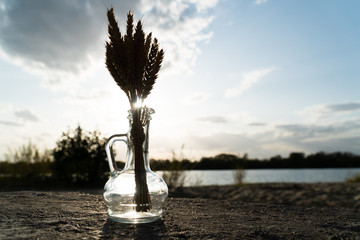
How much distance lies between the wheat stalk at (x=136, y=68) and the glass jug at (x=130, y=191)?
44 millimetres

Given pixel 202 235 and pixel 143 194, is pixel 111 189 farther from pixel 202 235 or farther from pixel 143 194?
pixel 202 235

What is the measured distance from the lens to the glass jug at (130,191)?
2.22 m

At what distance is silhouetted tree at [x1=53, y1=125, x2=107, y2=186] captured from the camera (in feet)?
26.6

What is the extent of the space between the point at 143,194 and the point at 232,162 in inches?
351

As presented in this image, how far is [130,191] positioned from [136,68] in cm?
86

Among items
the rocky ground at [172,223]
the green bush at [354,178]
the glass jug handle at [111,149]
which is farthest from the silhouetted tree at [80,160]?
the green bush at [354,178]

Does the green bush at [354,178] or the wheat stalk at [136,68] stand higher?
the wheat stalk at [136,68]

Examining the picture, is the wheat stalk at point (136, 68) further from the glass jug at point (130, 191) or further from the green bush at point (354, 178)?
the green bush at point (354, 178)

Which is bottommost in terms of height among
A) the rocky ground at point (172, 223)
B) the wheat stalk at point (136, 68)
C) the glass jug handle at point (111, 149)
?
the rocky ground at point (172, 223)

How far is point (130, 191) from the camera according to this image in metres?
2.22

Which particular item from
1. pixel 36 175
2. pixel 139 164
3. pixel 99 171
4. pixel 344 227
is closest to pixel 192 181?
pixel 99 171

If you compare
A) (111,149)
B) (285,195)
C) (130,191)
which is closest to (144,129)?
(111,149)

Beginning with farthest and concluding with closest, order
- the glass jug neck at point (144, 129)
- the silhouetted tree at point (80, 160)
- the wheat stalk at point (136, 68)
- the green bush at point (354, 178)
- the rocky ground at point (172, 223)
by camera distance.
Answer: the green bush at point (354, 178) → the silhouetted tree at point (80, 160) → the glass jug neck at point (144, 129) → the wheat stalk at point (136, 68) → the rocky ground at point (172, 223)

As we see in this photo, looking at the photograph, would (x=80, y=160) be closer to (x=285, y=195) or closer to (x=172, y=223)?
(x=285, y=195)
